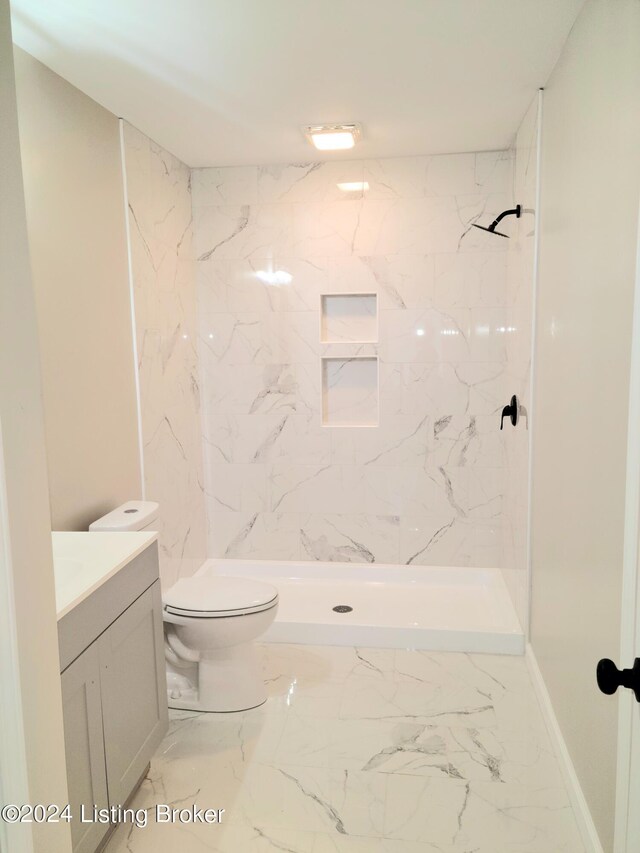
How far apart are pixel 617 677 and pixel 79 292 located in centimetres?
235

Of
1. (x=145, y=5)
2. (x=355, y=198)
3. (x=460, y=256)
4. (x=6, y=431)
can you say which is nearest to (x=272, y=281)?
(x=355, y=198)

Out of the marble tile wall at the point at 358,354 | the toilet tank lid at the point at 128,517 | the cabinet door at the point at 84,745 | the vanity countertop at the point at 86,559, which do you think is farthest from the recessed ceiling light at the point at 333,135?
the cabinet door at the point at 84,745

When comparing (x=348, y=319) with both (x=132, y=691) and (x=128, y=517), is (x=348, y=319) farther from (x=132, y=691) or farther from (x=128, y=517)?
(x=132, y=691)

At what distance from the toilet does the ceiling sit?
1711 mm

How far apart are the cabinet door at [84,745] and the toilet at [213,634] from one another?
801mm

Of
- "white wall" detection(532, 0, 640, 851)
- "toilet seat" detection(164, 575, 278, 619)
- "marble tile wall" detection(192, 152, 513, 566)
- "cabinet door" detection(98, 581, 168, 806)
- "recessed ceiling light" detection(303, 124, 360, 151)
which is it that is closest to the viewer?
"white wall" detection(532, 0, 640, 851)

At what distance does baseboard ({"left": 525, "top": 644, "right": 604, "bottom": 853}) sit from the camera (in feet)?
6.27

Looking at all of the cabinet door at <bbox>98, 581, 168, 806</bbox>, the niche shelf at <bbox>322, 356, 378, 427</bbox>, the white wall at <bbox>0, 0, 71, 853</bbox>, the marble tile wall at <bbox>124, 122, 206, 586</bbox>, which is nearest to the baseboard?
the cabinet door at <bbox>98, 581, 168, 806</bbox>

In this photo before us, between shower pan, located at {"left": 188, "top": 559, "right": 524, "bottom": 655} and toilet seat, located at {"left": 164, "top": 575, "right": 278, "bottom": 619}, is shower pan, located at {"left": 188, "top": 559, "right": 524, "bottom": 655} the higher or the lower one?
the lower one

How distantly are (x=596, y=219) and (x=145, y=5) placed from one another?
4.79 ft

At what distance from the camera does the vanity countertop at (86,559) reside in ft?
5.67

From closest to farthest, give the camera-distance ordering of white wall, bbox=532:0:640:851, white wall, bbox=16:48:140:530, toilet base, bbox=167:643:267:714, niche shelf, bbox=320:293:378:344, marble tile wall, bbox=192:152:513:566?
1. white wall, bbox=532:0:640:851
2. white wall, bbox=16:48:140:530
3. toilet base, bbox=167:643:267:714
4. marble tile wall, bbox=192:152:513:566
5. niche shelf, bbox=320:293:378:344

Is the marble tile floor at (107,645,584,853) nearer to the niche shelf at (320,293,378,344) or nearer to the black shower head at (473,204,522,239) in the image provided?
the niche shelf at (320,293,378,344)

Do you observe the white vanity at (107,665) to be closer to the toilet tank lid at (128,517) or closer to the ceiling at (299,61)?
the toilet tank lid at (128,517)
